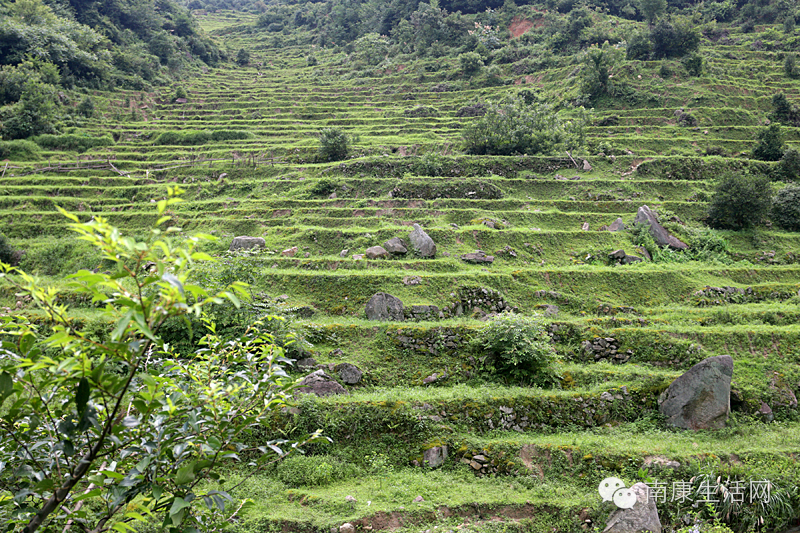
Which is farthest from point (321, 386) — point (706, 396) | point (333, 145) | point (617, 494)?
point (333, 145)

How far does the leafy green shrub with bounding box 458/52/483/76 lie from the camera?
1693 inches

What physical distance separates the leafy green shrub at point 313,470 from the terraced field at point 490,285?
0.04 metres

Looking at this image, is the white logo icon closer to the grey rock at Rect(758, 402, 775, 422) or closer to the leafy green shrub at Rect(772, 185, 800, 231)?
the grey rock at Rect(758, 402, 775, 422)

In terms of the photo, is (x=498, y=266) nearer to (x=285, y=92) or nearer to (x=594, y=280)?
(x=594, y=280)

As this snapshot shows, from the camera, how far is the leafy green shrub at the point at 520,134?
2469 cm

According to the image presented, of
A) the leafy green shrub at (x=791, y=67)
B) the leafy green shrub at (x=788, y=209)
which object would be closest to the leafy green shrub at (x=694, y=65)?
the leafy green shrub at (x=791, y=67)

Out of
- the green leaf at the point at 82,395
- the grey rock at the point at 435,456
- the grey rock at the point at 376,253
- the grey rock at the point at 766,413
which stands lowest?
the grey rock at the point at 766,413

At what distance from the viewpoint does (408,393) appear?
948 cm

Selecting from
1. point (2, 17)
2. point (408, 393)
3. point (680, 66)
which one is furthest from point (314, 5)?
point (408, 393)

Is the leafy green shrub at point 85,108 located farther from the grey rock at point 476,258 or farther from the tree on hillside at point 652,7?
the tree on hillside at point 652,7

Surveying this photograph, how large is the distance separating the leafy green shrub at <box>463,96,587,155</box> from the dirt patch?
106ft

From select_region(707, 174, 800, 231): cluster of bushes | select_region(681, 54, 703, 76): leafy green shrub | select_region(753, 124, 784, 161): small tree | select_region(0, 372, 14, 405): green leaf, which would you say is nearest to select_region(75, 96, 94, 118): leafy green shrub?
select_region(0, 372, 14, 405): green leaf

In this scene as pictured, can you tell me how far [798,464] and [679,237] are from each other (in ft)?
37.8

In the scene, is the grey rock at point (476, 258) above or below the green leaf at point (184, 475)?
below
